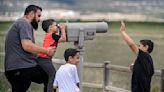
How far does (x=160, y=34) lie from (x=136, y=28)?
1.84ft

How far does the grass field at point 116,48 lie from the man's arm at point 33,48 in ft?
10.7

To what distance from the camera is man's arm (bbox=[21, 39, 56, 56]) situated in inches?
228

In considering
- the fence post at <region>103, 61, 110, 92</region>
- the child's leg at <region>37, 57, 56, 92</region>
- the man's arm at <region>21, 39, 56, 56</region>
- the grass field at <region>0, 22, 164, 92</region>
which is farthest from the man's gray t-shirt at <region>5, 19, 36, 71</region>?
the grass field at <region>0, 22, 164, 92</region>

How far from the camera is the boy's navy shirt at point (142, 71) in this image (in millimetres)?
6023

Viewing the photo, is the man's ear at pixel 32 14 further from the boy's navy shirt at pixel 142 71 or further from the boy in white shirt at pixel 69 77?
the boy's navy shirt at pixel 142 71

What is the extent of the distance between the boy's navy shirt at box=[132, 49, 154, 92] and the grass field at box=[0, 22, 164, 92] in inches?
113

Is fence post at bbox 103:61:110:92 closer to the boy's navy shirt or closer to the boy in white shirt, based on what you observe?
the boy's navy shirt

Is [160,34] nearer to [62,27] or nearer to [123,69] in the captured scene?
[123,69]

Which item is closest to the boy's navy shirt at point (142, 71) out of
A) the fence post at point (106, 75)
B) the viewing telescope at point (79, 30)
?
the viewing telescope at point (79, 30)

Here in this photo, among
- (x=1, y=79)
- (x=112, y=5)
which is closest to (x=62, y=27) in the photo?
(x=1, y=79)

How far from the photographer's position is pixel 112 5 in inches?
428

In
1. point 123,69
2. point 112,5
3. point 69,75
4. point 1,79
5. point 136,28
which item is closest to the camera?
point 69,75

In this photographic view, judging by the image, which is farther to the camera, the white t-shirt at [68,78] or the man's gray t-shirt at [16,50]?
the man's gray t-shirt at [16,50]

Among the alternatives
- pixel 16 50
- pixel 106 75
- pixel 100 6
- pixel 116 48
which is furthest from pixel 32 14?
pixel 116 48
